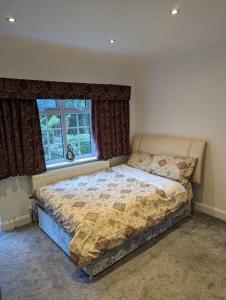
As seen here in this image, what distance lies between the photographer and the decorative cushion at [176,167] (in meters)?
2.88

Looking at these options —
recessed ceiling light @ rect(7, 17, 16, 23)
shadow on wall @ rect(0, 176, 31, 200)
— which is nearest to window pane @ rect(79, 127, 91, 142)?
shadow on wall @ rect(0, 176, 31, 200)

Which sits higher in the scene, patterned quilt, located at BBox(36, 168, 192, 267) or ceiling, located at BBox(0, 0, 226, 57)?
ceiling, located at BBox(0, 0, 226, 57)

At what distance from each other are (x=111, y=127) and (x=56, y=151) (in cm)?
100

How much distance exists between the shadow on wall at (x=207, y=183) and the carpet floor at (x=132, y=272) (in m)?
0.56

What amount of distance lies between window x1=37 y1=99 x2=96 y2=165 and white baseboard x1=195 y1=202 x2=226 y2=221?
1.86m

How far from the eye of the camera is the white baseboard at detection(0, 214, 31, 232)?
109 inches

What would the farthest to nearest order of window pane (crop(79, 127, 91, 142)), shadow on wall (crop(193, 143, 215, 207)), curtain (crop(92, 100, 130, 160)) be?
window pane (crop(79, 127, 91, 142)), curtain (crop(92, 100, 130, 160)), shadow on wall (crop(193, 143, 215, 207))

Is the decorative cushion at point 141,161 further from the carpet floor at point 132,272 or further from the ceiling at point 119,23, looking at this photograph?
the ceiling at point 119,23

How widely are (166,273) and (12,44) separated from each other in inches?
118

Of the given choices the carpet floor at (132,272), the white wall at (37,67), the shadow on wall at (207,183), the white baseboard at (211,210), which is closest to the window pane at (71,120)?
the white wall at (37,67)

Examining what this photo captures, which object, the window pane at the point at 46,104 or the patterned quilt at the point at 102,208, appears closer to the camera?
the patterned quilt at the point at 102,208

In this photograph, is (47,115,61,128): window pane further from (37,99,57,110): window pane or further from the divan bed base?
the divan bed base

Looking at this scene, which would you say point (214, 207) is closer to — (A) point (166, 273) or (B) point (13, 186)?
(A) point (166, 273)

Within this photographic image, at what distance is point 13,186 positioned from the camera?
279cm
